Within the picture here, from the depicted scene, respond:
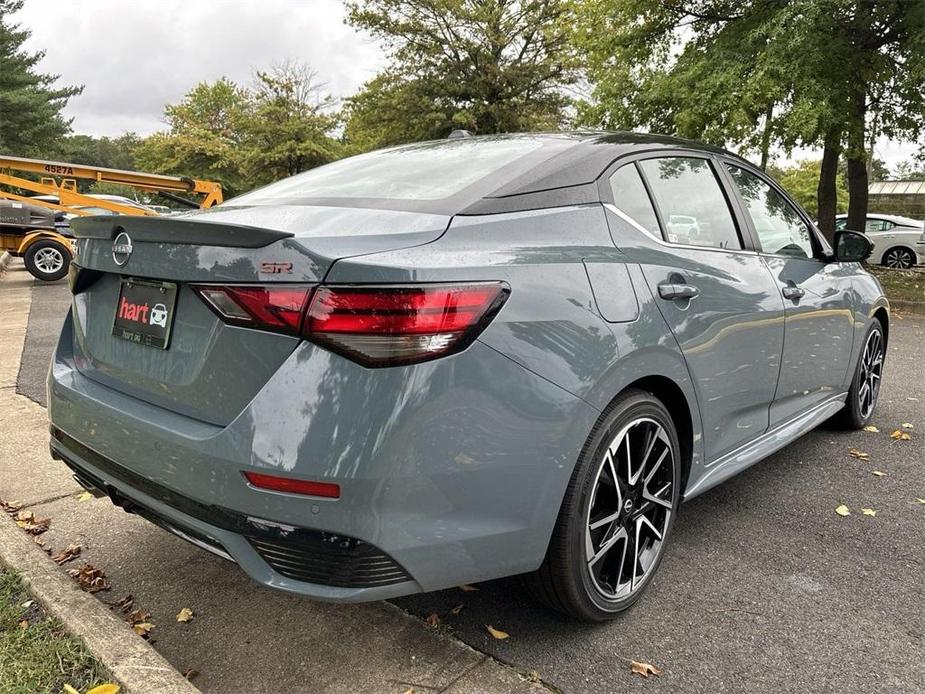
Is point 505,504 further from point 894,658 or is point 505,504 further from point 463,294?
point 894,658

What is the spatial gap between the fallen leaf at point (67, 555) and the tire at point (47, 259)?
Answer: 36.8 feet

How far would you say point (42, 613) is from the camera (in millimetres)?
2273

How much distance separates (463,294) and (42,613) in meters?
1.76

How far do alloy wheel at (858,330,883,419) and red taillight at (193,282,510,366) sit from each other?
3.45 metres

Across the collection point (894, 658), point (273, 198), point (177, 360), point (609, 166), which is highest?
point (609, 166)

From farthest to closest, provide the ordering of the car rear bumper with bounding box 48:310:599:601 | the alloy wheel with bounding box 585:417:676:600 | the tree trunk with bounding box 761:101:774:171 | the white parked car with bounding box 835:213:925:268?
the white parked car with bounding box 835:213:925:268 → the tree trunk with bounding box 761:101:774:171 → the alloy wheel with bounding box 585:417:676:600 → the car rear bumper with bounding box 48:310:599:601

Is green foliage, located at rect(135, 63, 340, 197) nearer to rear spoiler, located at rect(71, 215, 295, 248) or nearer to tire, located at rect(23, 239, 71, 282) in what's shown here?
tire, located at rect(23, 239, 71, 282)

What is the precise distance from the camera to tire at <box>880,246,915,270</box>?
16.5m

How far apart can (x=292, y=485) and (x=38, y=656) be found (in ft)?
3.50

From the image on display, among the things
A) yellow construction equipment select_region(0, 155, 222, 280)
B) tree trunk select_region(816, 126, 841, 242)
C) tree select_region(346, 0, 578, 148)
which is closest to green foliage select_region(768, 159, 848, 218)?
tree select_region(346, 0, 578, 148)

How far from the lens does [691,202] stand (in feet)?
9.09

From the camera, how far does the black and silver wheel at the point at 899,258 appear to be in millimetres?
16469

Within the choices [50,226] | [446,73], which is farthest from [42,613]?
[446,73]

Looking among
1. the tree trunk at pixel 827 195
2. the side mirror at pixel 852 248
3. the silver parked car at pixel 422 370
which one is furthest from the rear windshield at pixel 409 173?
the tree trunk at pixel 827 195
